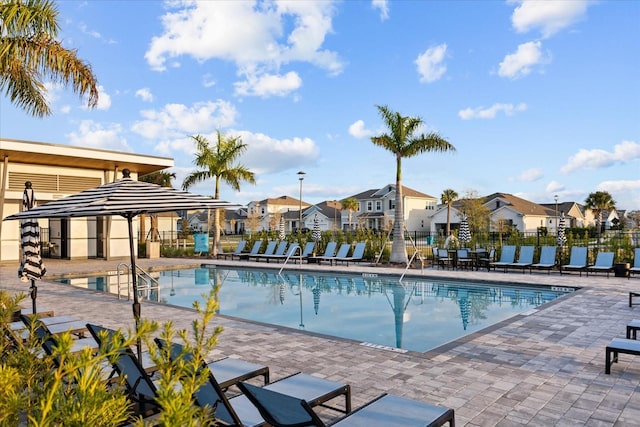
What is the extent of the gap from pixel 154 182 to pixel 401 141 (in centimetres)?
2231

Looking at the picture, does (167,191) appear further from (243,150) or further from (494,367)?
(243,150)

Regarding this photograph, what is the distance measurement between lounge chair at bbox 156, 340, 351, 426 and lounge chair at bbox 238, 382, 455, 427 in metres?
0.18

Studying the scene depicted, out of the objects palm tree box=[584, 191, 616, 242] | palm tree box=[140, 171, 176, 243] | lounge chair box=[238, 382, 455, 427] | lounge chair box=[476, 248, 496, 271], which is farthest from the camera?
palm tree box=[584, 191, 616, 242]

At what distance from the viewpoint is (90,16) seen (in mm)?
12172

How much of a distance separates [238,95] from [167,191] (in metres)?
15.4

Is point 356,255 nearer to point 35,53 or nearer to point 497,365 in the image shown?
point 35,53

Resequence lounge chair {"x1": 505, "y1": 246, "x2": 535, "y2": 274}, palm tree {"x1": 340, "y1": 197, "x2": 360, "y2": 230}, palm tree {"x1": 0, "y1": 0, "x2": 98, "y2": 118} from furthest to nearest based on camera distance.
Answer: palm tree {"x1": 340, "y1": 197, "x2": 360, "y2": 230} → lounge chair {"x1": 505, "y1": 246, "x2": 535, "y2": 274} → palm tree {"x1": 0, "y1": 0, "x2": 98, "y2": 118}

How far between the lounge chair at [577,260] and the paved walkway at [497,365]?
18.5 feet

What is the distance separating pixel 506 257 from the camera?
54.5 ft

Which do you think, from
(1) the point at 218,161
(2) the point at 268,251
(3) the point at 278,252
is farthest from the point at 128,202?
(1) the point at 218,161

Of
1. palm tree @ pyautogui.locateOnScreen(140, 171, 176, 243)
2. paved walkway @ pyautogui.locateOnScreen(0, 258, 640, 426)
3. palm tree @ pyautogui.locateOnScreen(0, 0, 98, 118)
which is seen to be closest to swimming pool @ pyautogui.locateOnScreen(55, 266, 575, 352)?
paved walkway @ pyautogui.locateOnScreen(0, 258, 640, 426)

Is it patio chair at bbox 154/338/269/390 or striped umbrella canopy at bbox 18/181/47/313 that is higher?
striped umbrella canopy at bbox 18/181/47/313

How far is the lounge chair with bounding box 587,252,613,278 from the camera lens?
1429 cm

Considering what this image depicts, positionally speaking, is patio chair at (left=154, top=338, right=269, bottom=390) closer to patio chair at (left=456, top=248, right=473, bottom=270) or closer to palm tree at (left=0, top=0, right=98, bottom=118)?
palm tree at (left=0, top=0, right=98, bottom=118)
